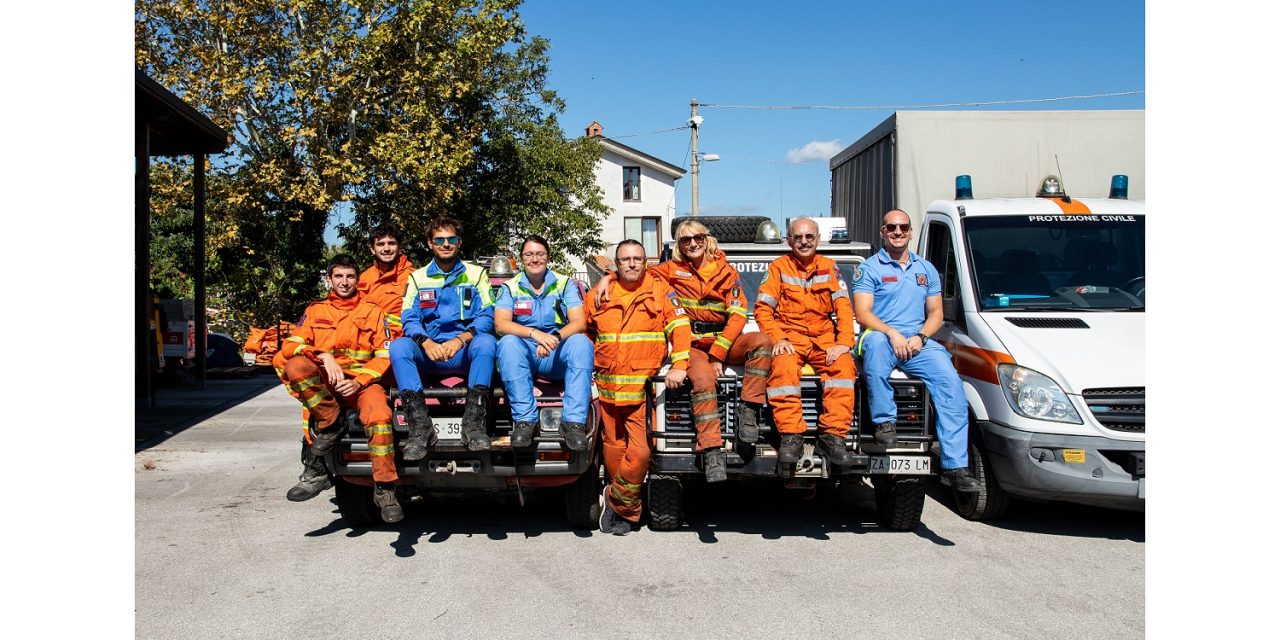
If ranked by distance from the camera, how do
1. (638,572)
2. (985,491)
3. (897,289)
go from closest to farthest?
(638,572), (985,491), (897,289)

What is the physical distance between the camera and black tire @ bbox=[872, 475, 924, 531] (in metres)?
6.40

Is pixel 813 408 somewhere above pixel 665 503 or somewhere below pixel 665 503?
above

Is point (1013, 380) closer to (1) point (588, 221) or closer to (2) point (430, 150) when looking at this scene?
(2) point (430, 150)

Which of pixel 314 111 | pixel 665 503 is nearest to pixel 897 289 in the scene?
pixel 665 503

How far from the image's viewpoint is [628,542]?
6277mm

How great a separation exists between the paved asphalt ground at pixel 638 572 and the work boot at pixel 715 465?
0.51 meters

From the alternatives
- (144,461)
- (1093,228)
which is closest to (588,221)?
(144,461)

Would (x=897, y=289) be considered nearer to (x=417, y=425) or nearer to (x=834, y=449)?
(x=834, y=449)

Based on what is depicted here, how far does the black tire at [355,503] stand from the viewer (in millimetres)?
6512

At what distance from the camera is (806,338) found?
21.0 ft

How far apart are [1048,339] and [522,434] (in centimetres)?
367

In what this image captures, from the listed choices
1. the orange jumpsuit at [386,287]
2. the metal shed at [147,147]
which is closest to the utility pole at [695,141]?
the metal shed at [147,147]

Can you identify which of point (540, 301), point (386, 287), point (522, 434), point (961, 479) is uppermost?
point (386, 287)

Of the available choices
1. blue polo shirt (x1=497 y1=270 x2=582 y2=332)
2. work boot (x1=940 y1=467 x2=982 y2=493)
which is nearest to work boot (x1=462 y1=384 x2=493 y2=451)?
blue polo shirt (x1=497 y1=270 x2=582 y2=332)
